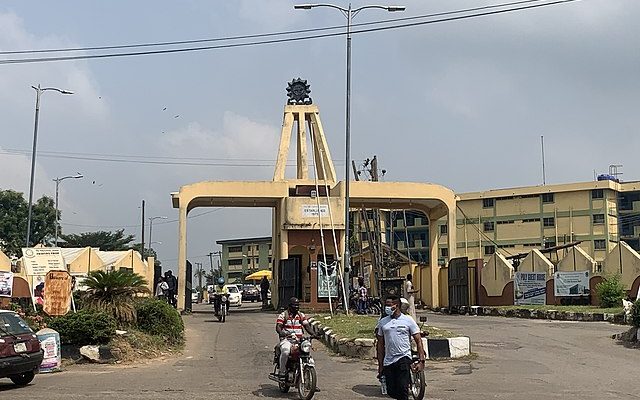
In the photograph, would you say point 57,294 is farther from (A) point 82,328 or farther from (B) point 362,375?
(B) point 362,375

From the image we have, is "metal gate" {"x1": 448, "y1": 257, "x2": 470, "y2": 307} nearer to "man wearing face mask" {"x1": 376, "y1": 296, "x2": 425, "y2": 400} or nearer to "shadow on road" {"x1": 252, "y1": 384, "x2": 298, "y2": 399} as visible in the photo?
"shadow on road" {"x1": 252, "y1": 384, "x2": 298, "y2": 399}

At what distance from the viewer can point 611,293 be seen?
3159 cm

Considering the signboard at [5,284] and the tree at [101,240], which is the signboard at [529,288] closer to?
the signboard at [5,284]

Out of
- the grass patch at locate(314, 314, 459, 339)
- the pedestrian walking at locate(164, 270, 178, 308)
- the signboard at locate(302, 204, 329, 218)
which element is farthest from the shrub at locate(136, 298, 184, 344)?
the signboard at locate(302, 204, 329, 218)

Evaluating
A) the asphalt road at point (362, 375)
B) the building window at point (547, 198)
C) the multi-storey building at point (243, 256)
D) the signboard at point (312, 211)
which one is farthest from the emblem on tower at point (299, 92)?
the multi-storey building at point (243, 256)

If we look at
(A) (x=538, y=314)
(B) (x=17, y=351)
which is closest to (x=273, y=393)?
(B) (x=17, y=351)

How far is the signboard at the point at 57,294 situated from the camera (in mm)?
18875

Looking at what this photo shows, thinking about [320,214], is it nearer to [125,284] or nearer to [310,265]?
[310,265]

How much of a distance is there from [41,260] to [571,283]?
926 inches

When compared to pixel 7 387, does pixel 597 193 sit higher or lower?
higher

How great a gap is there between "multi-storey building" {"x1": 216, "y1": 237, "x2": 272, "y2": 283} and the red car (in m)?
103

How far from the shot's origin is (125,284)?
20078mm

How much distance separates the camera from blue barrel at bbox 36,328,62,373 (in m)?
16.3

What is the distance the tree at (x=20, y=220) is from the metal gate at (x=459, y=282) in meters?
39.9
